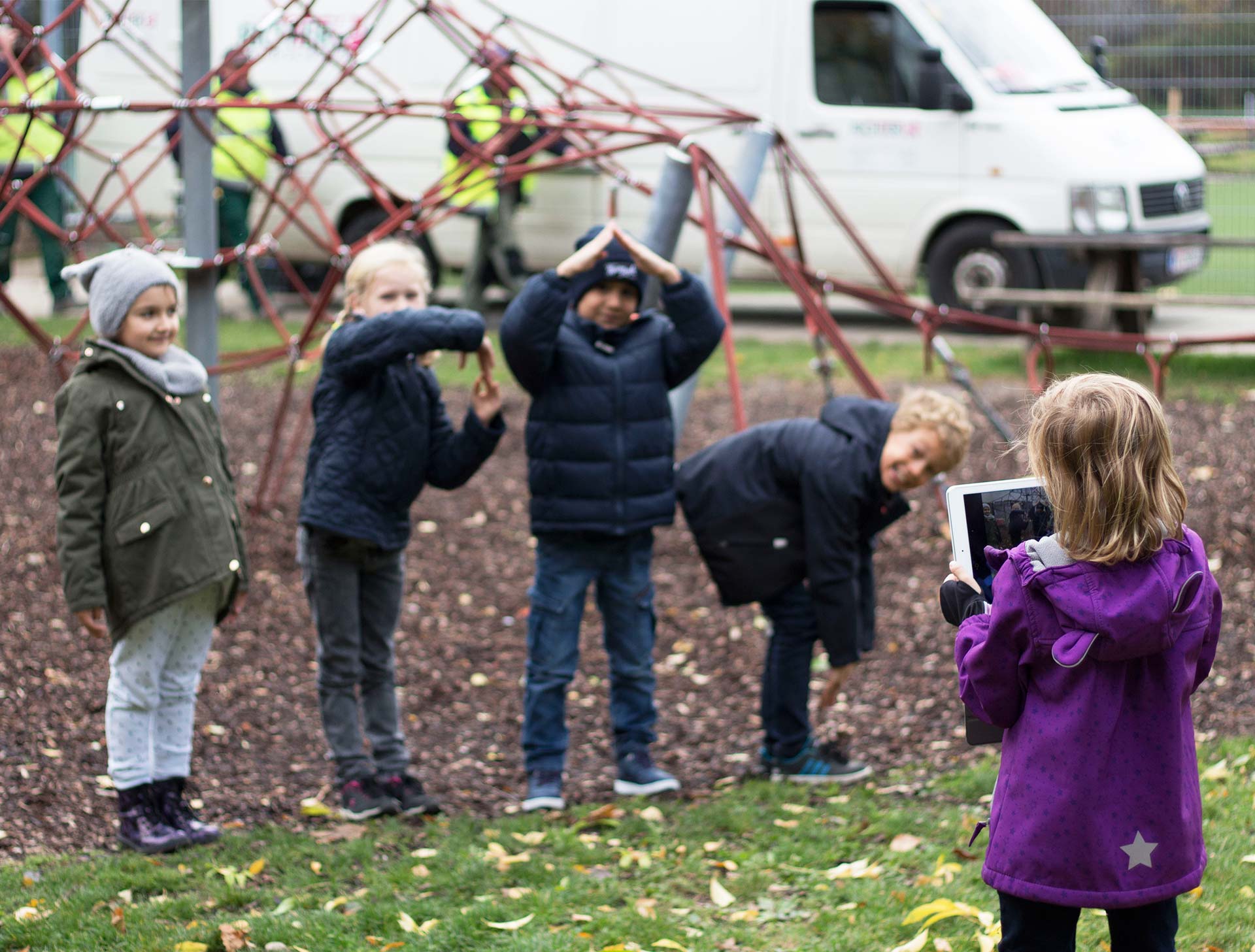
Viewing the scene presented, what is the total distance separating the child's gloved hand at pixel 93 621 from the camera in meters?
3.26

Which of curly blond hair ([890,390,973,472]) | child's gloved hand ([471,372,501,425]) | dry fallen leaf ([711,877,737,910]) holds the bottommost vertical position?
dry fallen leaf ([711,877,737,910])

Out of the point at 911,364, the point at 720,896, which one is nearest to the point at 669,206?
the point at 720,896

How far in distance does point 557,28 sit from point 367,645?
270 inches

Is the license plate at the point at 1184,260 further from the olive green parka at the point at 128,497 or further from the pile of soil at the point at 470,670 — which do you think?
the olive green parka at the point at 128,497

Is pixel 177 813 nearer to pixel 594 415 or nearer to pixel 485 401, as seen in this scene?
pixel 485 401

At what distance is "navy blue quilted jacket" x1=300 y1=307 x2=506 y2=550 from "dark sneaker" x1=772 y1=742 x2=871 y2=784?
116cm

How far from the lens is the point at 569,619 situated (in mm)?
3830

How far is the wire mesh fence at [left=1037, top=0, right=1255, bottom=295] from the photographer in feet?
38.7

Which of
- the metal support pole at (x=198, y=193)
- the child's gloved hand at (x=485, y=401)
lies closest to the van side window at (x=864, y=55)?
the metal support pole at (x=198, y=193)

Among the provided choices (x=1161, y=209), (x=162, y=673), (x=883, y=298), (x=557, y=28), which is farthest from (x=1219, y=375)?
(x=162, y=673)

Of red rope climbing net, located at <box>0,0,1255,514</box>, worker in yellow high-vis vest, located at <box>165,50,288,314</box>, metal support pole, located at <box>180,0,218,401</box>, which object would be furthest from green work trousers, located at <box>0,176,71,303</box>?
metal support pole, located at <box>180,0,218,401</box>

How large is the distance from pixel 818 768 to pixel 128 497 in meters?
1.89

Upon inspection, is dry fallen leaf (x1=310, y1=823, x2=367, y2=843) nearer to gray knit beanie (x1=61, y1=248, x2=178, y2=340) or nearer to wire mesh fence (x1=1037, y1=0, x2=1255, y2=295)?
gray knit beanie (x1=61, y1=248, x2=178, y2=340)

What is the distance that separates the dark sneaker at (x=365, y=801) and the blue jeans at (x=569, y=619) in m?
0.36
